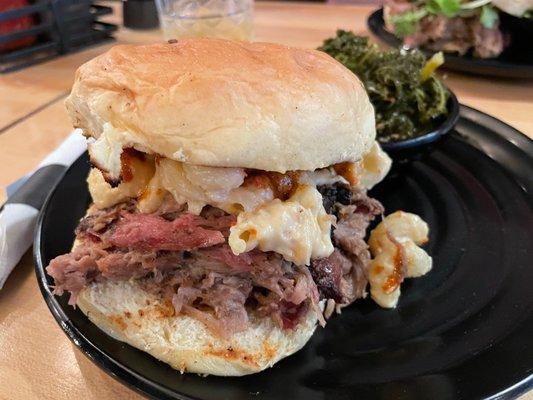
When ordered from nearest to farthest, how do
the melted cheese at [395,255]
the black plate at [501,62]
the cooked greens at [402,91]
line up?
1. the melted cheese at [395,255]
2. the cooked greens at [402,91]
3. the black plate at [501,62]

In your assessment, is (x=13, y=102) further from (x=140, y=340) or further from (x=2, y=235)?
(x=140, y=340)

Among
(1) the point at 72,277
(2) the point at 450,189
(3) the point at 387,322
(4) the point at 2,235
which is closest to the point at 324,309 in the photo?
(3) the point at 387,322

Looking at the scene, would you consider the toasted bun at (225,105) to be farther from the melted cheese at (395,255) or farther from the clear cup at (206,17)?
the clear cup at (206,17)

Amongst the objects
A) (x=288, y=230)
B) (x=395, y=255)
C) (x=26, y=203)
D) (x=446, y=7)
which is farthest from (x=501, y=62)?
(x=26, y=203)

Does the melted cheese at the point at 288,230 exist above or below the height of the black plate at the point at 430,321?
above

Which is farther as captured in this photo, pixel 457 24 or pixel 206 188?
pixel 457 24

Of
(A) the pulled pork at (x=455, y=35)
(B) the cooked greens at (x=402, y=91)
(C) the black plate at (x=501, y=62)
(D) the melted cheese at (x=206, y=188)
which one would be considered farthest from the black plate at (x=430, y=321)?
(A) the pulled pork at (x=455, y=35)

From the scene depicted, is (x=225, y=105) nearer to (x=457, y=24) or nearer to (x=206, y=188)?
(x=206, y=188)
